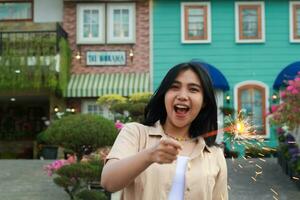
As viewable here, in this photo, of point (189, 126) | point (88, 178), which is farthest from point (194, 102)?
point (88, 178)

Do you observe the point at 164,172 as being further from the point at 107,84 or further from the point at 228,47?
the point at 228,47

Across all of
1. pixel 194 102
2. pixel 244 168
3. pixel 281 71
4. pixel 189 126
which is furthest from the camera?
pixel 281 71

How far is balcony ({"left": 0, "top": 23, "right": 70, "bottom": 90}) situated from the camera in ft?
50.4

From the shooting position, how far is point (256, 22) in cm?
1675

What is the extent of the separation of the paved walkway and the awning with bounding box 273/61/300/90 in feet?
13.3

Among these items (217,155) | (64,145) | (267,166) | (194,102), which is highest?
(194,102)

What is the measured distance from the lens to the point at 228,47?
1669 centimetres

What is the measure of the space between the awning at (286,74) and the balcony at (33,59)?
6053mm

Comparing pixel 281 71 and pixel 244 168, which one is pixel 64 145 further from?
pixel 281 71

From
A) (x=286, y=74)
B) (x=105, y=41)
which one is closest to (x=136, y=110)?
(x=105, y=41)

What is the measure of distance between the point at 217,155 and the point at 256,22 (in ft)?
49.4

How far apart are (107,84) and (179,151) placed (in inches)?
572

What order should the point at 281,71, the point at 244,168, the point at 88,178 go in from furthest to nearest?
the point at 281,71 < the point at 244,168 < the point at 88,178

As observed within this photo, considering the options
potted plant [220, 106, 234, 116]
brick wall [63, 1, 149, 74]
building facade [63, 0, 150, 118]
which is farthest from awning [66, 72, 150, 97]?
potted plant [220, 106, 234, 116]
